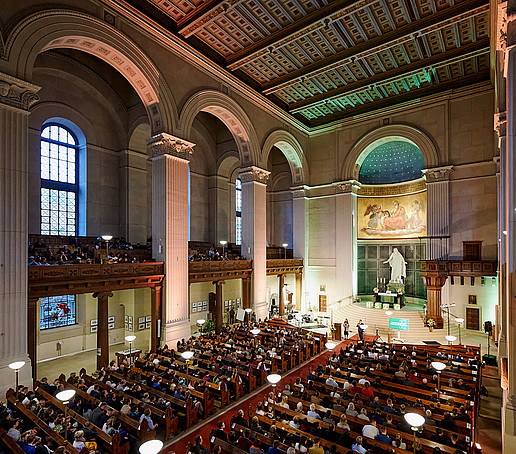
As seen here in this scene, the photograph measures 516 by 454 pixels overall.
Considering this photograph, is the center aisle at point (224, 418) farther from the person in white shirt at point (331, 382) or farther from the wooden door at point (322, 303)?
the wooden door at point (322, 303)

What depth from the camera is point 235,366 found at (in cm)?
1252

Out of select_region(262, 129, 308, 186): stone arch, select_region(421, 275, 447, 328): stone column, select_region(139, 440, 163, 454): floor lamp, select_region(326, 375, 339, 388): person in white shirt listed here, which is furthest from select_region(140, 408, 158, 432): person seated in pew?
select_region(421, 275, 447, 328): stone column

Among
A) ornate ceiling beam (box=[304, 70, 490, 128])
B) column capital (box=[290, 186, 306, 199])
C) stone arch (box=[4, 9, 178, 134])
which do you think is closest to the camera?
stone arch (box=[4, 9, 178, 134])

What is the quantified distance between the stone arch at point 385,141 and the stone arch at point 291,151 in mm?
3227

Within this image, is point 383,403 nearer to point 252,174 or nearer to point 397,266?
point 252,174

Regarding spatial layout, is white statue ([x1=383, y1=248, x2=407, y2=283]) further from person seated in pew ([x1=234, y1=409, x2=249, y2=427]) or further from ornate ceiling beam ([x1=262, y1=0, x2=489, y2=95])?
person seated in pew ([x1=234, y1=409, x2=249, y2=427])

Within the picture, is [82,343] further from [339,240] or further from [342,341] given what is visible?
[339,240]

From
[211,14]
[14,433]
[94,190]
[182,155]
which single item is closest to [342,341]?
[182,155]

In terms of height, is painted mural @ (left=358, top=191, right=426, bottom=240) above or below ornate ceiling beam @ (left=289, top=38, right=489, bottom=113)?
below

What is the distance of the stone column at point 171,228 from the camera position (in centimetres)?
1541

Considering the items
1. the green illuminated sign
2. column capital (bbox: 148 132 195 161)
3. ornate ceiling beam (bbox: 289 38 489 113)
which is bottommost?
the green illuminated sign

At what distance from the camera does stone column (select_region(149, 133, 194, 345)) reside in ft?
50.5

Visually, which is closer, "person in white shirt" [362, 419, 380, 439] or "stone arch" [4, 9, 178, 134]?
"person in white shirt" [362, 419, 380, 439]

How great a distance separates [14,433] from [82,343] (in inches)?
433
